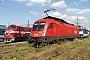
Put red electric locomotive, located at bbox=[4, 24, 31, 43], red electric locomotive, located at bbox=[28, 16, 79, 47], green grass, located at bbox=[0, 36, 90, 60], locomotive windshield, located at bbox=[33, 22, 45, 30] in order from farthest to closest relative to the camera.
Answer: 1. red electric locomotive, located at bbox=[4, 24, 31, 43]
2. locomotive windshield, located at bbox=[33, 22, 45, 30]
3. red electric locomotive, located at bbox=[28, 16, 79, 47]
4. green grass, located at bbox=[0, 36, 90, 60]

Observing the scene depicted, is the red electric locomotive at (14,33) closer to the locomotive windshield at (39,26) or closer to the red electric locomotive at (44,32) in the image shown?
the red electric locomotive at (44,32)

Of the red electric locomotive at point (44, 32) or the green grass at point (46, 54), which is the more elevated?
the red electric locomotive at point (44, 32)

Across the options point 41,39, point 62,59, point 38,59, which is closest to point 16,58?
point 38,59

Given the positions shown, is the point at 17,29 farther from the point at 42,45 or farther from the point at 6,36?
the point at 42,45

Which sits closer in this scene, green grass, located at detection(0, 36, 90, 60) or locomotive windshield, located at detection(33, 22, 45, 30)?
green grass, located at detection(0, 36, 90, 60)

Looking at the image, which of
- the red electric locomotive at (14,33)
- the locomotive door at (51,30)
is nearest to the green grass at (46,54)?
the locomotive door at (51,30)

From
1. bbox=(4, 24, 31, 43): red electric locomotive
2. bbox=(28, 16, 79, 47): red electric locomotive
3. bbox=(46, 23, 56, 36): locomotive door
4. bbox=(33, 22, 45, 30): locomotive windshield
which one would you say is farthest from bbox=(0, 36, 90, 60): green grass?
bbox=(4, 24, 31, 43): red electric locomotive

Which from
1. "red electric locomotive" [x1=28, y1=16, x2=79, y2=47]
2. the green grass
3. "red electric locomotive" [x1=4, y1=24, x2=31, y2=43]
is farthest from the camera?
"red electric locomotive" [x1=4, y1=24, x2=31, y2=43]

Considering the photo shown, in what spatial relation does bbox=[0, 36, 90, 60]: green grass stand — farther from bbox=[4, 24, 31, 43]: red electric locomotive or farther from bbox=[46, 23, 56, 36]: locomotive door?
bbox=[4, 24, 31, 43]: red electric locomotive

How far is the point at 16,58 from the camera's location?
34.5 feet

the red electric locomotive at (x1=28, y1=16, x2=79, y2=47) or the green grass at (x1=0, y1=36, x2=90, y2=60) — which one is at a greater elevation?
the red electric locomotive at (x1=28, y1=16, x2=79, y2=47)

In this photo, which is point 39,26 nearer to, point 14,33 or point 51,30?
point 51,30

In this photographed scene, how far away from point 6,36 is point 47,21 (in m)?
8.94

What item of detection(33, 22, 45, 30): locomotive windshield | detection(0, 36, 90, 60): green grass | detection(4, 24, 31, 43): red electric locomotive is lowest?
detection(0, 36, 90, 60): green grass
